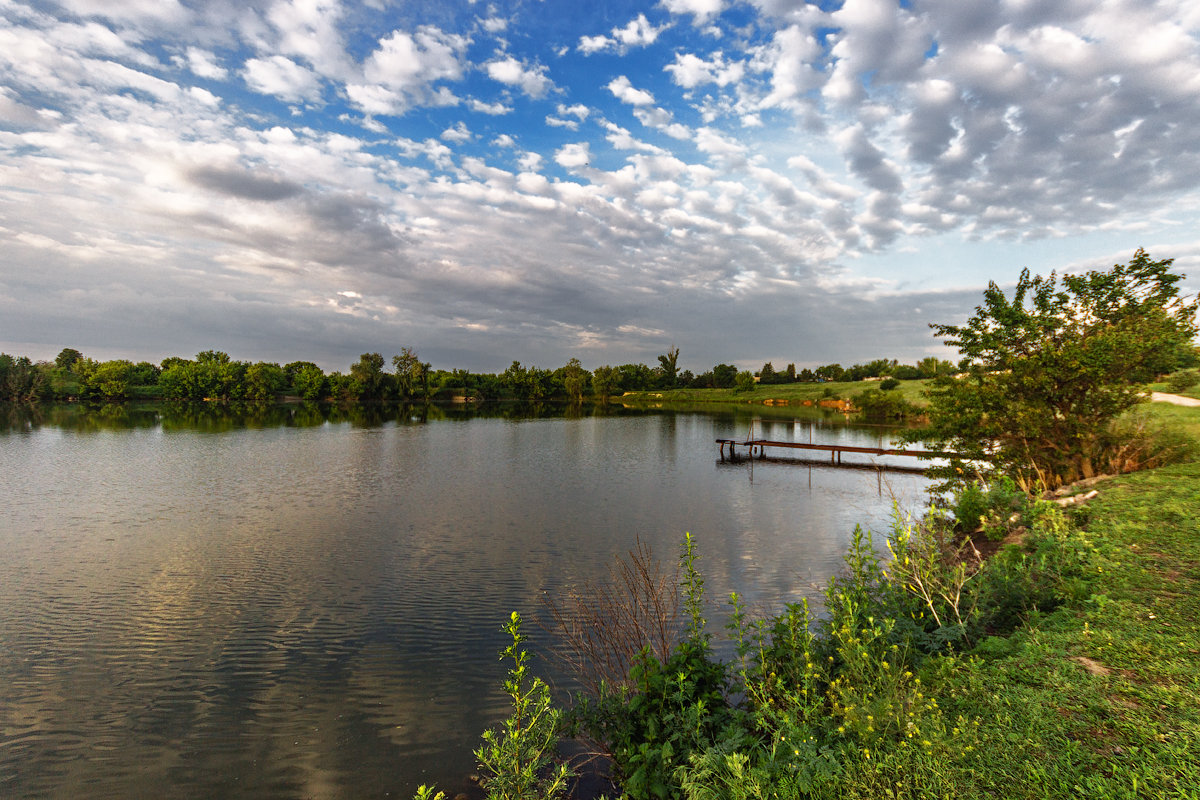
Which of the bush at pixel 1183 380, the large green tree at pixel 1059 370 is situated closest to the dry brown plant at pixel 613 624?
the large green tree at pixel 1059 370

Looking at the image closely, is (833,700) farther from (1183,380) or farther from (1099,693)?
(1183,380)

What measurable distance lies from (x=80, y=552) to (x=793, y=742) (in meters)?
19.2

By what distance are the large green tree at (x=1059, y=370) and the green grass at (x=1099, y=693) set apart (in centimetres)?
902

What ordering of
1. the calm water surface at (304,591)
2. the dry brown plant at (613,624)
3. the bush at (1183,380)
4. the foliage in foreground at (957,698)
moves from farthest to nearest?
the bush at (1183,380)
the dry brown plant at (613,624)
the calm water surface at (304,591)
the foliage in foreground at (957,698)

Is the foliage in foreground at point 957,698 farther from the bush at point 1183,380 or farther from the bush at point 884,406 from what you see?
the bush at point 884,406

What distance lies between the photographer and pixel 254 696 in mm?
8227

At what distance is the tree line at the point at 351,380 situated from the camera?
11119cm

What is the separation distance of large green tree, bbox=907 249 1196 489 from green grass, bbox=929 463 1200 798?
9023 mm

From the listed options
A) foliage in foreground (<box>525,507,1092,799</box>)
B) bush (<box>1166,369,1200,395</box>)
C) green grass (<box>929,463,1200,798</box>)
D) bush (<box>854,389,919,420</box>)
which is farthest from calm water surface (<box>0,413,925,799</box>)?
bush (<box>854,389,919,420</box>)

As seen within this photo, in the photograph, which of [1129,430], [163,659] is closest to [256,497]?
[163,659]

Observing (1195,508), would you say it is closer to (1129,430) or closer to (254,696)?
Result: (1129,430)

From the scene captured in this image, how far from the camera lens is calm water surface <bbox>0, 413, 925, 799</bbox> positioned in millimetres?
7000

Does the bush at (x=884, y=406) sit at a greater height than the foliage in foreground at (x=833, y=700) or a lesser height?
greater

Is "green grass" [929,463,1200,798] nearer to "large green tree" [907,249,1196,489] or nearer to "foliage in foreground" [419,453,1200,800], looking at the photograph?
"foliage in foreground" [419,453,1200,800]
